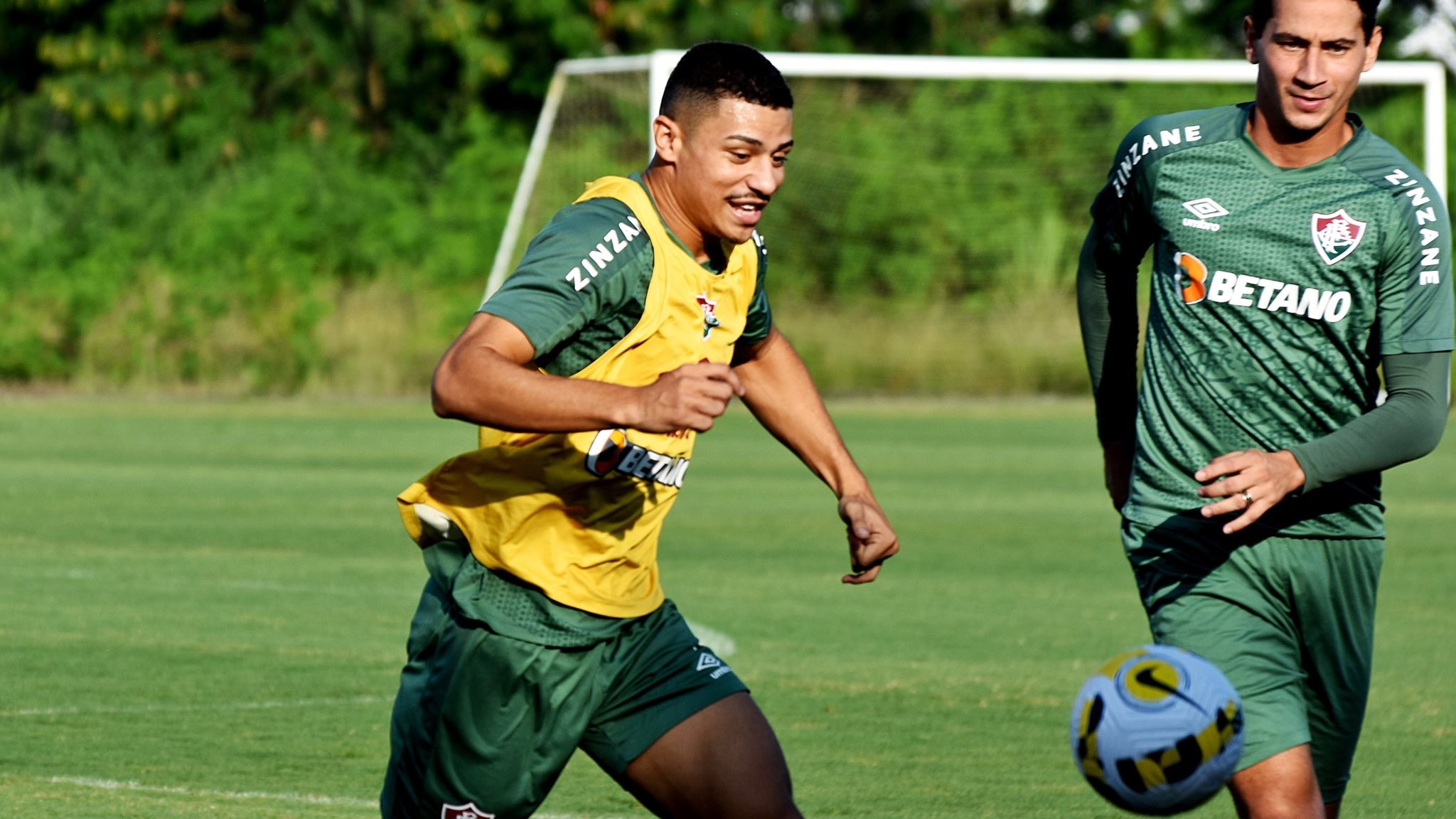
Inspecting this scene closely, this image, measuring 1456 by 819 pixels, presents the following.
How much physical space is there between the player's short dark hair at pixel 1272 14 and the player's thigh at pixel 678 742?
6.12ft

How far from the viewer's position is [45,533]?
45.5 feet

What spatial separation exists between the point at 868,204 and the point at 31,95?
1558cm

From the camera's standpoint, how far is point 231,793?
6.70 metres

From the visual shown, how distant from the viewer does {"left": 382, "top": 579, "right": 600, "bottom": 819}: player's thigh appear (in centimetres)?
453

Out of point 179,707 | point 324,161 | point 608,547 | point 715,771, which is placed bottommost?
point 324,161

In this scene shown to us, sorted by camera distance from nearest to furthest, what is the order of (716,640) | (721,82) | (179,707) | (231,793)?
(721,82) < (231,793) < (179,707) < (716,640)

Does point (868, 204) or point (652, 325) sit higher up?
point (652, 325)

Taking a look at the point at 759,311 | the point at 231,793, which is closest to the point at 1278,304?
the point at 759,311

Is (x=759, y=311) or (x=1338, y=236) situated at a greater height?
(x=1338, y=236)

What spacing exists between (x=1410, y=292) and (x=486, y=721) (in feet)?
7.02

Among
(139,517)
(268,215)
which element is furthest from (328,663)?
(268,215)

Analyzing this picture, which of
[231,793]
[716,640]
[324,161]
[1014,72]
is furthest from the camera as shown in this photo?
[324,161]

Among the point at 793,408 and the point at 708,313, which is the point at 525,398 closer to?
the point at 708,313

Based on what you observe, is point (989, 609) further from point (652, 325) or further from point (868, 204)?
point (868, 204)
